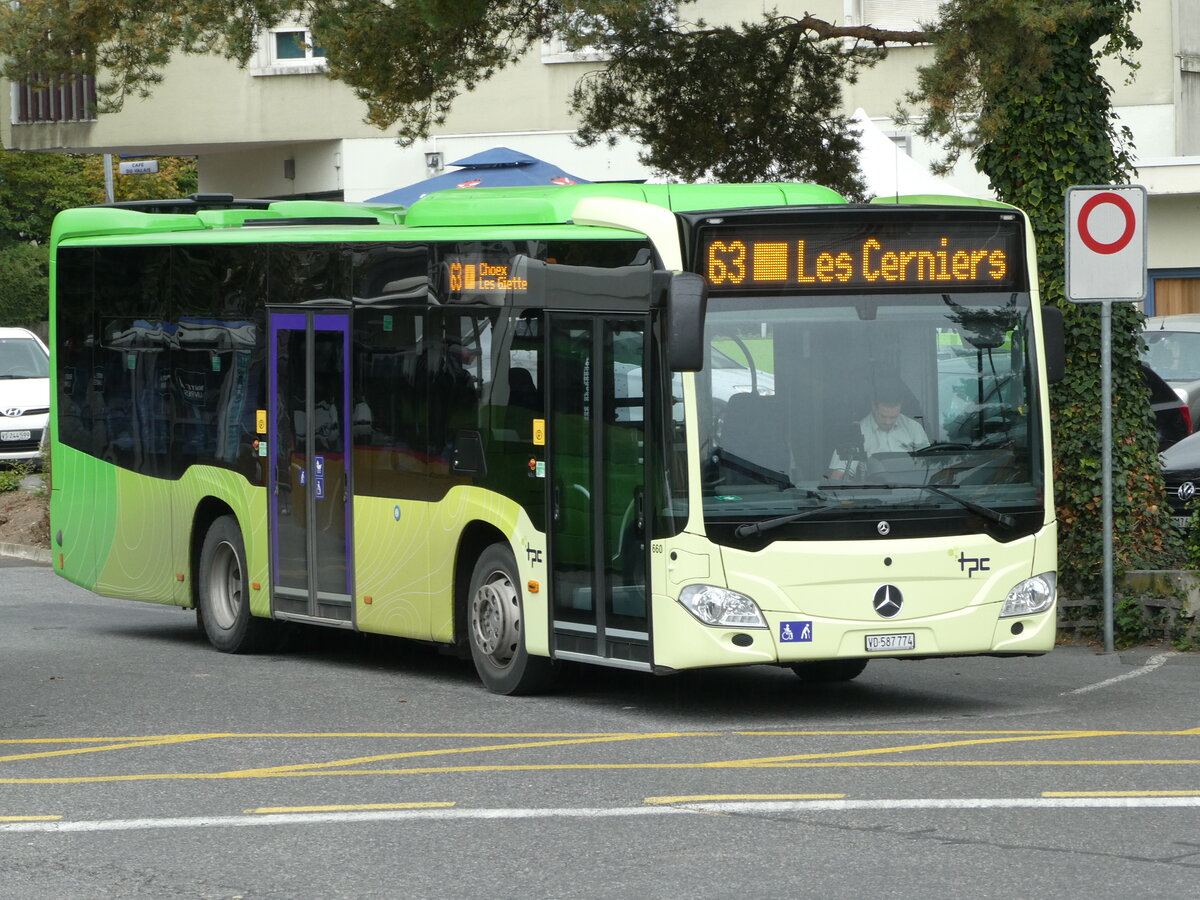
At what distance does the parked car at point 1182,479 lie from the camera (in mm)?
18172

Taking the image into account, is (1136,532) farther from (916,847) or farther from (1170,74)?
(1170,74)

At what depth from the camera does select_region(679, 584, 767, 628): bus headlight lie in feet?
35.0

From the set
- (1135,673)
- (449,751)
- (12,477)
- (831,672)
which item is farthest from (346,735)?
(12,477)

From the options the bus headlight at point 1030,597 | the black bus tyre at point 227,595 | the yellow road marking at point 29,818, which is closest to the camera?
the yellow road marking at point 29,818

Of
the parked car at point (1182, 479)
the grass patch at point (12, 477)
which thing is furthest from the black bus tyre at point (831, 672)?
the grass patch at point (12, 477)

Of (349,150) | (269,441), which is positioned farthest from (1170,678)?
(349,150)

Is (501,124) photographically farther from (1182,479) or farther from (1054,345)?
(1054,345)

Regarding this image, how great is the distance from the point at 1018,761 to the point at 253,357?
6.72 m

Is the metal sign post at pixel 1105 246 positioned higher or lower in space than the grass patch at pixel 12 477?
higher

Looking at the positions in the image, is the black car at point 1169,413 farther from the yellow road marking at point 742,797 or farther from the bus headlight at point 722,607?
the yellow road marking at point 742,797

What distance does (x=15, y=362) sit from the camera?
95.6 feet

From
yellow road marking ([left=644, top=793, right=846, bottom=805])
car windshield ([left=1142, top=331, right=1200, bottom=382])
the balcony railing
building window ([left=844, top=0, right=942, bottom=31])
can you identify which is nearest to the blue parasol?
building window ([left=844, top=0, right=942, bottom=31])

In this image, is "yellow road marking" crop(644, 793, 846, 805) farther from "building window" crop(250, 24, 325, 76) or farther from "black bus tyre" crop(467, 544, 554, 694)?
"building window" crop(250, 24, 325, 76)

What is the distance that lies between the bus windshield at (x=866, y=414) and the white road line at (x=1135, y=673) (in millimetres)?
1636
